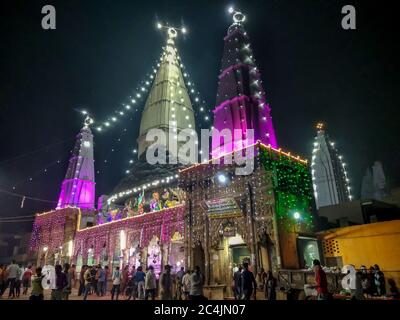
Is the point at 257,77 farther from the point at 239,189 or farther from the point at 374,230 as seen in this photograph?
the point at 374,230

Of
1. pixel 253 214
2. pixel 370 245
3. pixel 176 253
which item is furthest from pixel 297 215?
pixel 176 253

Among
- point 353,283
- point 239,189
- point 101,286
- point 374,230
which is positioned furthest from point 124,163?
point 353,283

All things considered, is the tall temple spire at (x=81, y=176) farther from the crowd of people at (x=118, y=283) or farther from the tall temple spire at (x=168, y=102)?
the crowd of people at (x=118, y=283)

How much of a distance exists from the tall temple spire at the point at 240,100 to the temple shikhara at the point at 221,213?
0.06m

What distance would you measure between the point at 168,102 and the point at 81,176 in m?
12.0

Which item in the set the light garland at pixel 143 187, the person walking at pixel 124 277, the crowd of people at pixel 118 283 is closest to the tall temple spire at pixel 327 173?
the light garland at pixel 143 187

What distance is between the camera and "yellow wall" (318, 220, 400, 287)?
12.3 meters

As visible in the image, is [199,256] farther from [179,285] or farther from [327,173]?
[327,173]

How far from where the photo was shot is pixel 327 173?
30781 mm

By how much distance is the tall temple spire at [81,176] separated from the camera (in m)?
28.9

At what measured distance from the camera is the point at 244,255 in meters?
17.0

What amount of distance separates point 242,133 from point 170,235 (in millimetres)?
7313

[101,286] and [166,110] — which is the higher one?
[166,110]

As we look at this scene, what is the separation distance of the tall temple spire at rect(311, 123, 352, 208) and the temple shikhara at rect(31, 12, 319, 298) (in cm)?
1556
